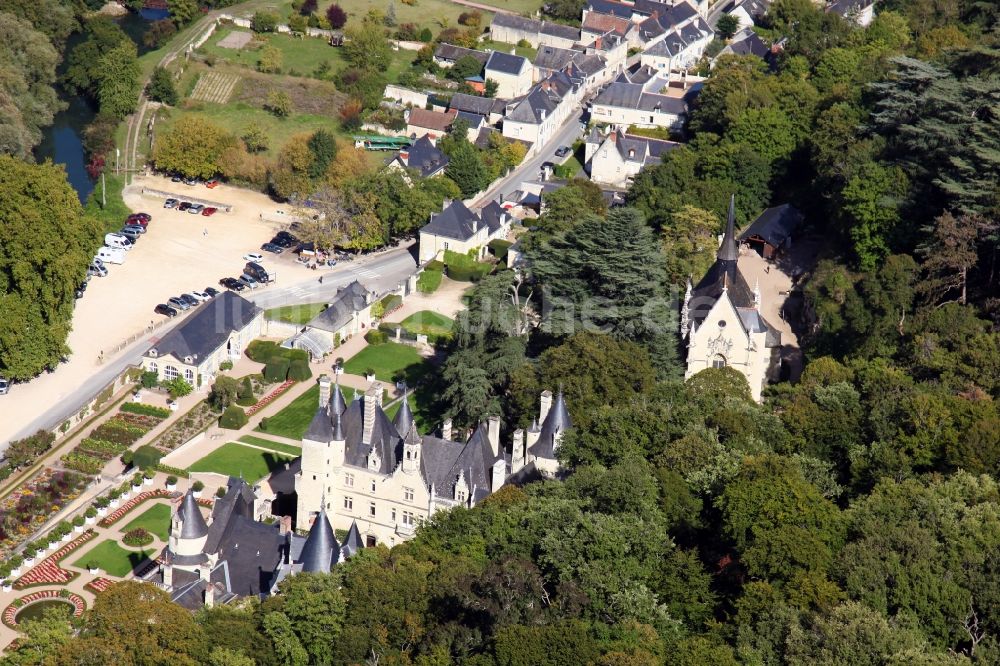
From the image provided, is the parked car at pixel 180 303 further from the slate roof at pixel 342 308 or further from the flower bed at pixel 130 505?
the flower bed at pixel 130 505

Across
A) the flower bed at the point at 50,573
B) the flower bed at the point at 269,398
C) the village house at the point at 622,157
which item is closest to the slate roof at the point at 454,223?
the village house at the point at 622,157

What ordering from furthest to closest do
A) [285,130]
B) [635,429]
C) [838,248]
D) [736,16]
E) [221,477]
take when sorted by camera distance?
[736,16], [285,130], [838,248], [221,477], [635,429]

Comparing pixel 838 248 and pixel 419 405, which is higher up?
pixel 838 248

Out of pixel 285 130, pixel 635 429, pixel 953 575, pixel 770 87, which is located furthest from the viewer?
pixel 285 130

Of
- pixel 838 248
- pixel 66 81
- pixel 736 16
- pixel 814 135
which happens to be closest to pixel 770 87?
pixel 814 135

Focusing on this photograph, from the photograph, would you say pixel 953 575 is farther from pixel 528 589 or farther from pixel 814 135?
pixel 814 135

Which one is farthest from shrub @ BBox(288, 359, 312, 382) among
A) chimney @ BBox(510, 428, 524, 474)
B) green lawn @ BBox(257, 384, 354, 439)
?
chimney @ BBox(510, 428, 524, 474)

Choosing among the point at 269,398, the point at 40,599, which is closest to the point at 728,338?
the point at 269,398
